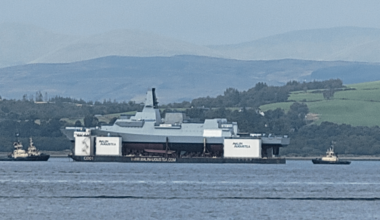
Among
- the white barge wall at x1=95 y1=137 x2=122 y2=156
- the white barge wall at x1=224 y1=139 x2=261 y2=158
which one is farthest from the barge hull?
the white barge wall at x1=95 y1=137 x2=122 y2=156

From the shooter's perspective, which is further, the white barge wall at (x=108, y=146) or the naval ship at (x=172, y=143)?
the white barge wall at (x=108, y=146)

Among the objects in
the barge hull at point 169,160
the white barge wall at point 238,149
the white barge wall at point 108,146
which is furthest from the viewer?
the white barge wall at point 108,146

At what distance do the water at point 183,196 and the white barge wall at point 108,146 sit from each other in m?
45.8

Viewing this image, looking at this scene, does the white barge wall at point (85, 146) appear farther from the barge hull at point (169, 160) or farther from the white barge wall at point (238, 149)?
the white barge wall at point (238, 149)

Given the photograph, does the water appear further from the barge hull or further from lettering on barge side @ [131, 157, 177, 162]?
lettering on barge side @ [131, 157, 177, 162]

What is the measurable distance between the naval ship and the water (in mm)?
43975

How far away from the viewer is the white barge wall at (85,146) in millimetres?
155250

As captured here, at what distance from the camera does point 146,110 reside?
161500 millimetres

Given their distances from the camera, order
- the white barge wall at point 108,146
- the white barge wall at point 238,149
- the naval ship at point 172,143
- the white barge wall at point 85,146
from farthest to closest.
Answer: the white barge wall at point 85,146 → the white barge wall at point 108,146 → the naval ship at point 172,143 → the white barge wall at point 238,149

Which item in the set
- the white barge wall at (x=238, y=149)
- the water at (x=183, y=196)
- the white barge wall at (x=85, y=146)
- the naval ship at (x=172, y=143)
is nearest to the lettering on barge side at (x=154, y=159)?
the naval ship at (x=172, y=143)

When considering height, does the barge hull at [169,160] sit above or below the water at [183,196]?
above

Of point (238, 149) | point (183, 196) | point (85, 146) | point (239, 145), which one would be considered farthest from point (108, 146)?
point (183, 196)

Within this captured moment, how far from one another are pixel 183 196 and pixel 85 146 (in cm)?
8009

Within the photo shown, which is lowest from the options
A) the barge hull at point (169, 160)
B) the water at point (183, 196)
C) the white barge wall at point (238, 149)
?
the water at point (183, 196)
